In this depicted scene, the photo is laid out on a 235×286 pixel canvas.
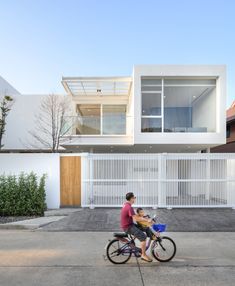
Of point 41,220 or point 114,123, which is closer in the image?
point 41,220

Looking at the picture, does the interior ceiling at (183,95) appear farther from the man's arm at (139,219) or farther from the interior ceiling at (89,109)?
the man's arm at (139,219)

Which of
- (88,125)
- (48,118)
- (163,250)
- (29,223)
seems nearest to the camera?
(163,250)

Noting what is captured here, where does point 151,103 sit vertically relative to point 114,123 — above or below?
above

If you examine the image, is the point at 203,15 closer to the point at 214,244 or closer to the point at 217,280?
the point at 214,244

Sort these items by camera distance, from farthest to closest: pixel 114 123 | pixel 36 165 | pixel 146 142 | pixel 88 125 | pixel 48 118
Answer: pixel 48 118 → pixel 114 123 → pixel 88 125 → pixel 146 142 → pixel 36 165

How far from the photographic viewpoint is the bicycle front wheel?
5.71m

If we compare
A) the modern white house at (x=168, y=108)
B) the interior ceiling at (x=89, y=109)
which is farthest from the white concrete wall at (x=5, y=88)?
the modern white house at (x=168, y=108)

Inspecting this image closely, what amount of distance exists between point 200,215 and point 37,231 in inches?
230

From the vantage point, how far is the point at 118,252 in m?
5.63

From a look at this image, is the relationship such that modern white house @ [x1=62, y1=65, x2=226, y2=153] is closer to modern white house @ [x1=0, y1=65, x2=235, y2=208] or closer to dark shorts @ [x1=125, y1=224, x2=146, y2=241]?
modern white house @ [x1=0, y1=65, x2=235, y2=208]

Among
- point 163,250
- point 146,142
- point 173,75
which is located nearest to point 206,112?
point 173,75

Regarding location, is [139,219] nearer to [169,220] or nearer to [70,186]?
[169,220]

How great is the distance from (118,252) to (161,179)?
6.37 meters

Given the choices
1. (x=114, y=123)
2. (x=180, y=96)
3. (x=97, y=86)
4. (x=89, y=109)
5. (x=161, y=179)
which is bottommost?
(x=161, y=179)
